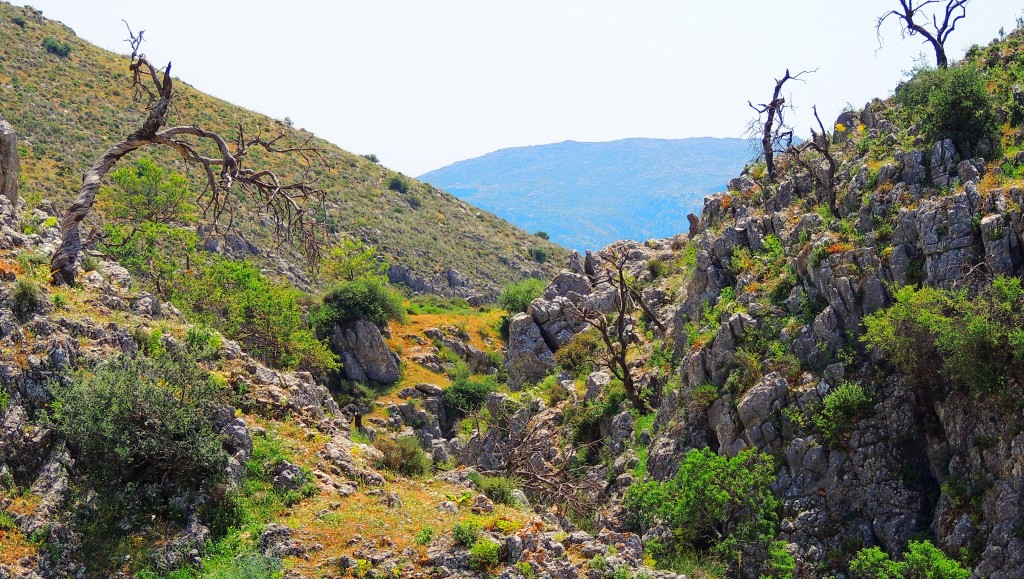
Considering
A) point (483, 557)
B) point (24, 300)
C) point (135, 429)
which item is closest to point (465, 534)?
point (483, 557)

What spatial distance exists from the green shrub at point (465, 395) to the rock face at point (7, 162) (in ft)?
86.4

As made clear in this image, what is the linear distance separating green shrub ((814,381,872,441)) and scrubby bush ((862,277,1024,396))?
4.28 ft

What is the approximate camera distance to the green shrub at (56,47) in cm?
7800

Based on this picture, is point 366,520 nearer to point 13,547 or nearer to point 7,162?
point 13,547

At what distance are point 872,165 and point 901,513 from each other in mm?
11336

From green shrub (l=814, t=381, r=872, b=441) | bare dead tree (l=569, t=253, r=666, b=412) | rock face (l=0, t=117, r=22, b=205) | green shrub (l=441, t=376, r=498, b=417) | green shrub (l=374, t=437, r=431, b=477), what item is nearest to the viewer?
green shrub (l=374, t=437, r=431, b=477)

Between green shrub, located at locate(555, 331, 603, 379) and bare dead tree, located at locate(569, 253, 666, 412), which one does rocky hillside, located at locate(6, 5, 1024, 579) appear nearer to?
green shrub, located at locate(555, 331, 603, 379)

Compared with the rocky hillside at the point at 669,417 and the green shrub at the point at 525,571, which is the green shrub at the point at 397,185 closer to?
the rocky hillside at the point at 669,417

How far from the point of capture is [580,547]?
12320 millimetres

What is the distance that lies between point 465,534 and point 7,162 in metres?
11.9

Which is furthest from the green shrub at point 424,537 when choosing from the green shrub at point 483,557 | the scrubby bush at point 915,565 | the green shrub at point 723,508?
the scrubby bush at point 915,565

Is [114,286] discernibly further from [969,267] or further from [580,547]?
[969,267]

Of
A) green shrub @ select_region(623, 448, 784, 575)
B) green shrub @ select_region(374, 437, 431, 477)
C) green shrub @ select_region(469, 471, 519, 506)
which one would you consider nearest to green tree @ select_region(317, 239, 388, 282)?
green shrub @ select_region(623, 448, 784, 575)

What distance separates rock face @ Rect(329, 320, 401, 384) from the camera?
142 feet
